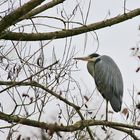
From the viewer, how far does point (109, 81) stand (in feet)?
19.3

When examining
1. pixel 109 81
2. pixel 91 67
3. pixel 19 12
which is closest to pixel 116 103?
pixel 109 81

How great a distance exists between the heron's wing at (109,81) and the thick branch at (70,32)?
2.59m

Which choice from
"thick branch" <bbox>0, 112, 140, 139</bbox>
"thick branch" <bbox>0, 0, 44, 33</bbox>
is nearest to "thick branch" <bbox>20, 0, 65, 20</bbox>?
"thick branch" <bbox>0, 0, 44, 33</bbox>

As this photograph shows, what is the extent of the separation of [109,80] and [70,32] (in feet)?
9.16

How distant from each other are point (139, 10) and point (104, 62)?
296 cm

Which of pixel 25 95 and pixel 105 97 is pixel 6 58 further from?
pixel 105 97

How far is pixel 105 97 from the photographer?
5.78 meters

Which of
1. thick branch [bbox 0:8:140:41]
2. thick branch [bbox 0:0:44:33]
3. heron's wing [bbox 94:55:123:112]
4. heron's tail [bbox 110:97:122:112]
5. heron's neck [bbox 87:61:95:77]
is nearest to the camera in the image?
thick branch [bbox 0:0:44:33]

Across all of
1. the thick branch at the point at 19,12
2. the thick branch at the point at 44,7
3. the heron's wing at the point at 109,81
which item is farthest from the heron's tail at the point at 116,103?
the thick branch at the point at 19,12

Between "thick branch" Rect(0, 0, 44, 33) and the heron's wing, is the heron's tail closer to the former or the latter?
the heron's wing

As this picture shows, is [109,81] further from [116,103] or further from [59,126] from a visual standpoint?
[59,126]

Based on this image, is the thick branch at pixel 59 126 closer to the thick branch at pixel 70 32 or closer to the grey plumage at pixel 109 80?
the thick branch at pixel 70 32

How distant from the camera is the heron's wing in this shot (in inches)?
226

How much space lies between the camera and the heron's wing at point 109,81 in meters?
Answer: 5.73
